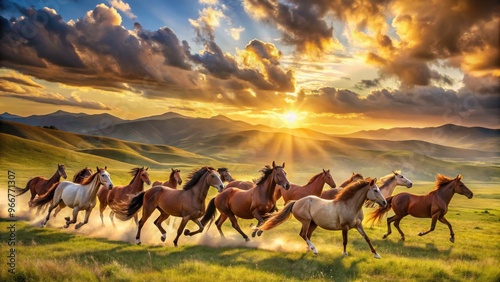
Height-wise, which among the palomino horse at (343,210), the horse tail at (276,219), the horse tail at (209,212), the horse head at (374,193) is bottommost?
the horse tail at (209,212)

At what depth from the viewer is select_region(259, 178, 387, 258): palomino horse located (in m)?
11.3

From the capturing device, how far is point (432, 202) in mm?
16078

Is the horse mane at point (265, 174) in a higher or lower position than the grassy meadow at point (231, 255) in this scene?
higher

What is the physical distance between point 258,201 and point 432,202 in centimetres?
804

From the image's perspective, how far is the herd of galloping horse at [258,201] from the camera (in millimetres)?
11570

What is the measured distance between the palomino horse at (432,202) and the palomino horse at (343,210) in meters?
4.96

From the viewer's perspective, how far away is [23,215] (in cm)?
1972

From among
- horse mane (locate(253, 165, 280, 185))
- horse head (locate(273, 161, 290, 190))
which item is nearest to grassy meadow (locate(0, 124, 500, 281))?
horse head (locate(273, 161, 290, 190))

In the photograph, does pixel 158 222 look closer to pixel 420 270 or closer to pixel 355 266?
pixel 355 266

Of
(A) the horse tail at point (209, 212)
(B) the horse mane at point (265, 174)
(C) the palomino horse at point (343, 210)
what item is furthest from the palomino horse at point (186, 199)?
(C) the palomino horse at point (343, 210)

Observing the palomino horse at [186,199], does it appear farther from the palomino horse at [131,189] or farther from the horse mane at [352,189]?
the horse mane at [352,189]

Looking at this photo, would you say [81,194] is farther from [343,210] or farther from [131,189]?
[343,210]

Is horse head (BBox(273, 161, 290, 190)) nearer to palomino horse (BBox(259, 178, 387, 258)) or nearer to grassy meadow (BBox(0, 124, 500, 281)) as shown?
palomino horse (BBox(259, 178, 387, 258))

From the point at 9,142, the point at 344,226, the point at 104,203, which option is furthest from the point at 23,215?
the point at 9,142
